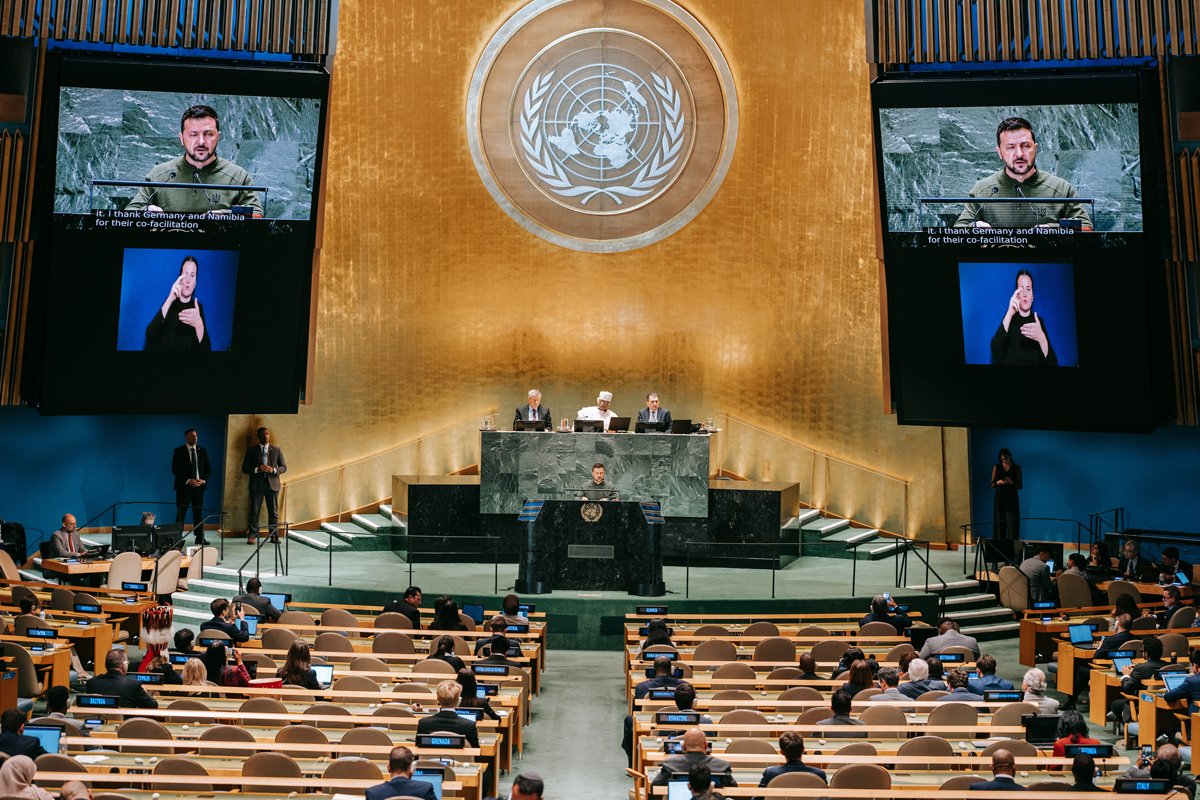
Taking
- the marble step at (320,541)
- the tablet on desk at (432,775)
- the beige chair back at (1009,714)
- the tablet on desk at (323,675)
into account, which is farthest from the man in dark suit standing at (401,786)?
the marble step at (320,541)

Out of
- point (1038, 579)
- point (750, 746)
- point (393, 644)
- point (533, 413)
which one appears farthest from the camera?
point (533, 413)

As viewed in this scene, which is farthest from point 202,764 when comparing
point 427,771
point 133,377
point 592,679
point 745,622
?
point 133,377

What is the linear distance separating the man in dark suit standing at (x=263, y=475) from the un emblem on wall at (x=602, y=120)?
5.09 m

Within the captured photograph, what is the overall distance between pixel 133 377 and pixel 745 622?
7.87 meters

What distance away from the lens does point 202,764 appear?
8.38 m

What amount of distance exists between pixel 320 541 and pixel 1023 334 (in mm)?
9763

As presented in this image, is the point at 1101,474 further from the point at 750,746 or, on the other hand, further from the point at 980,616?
the point at 750,746

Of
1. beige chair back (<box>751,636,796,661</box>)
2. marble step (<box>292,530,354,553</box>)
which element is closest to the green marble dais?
marble step (<box>292,530,354,553</box>)

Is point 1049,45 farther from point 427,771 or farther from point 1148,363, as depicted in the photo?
point 427,771

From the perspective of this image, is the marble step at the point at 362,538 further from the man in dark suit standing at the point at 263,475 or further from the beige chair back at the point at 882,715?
the beige chair back at the point at 882,715

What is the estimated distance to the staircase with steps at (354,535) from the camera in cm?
1969

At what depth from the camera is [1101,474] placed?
2062 centimetres

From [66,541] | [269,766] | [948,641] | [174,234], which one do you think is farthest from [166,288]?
[269,766]

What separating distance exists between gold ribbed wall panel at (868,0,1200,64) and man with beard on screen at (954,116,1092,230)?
1.10m
